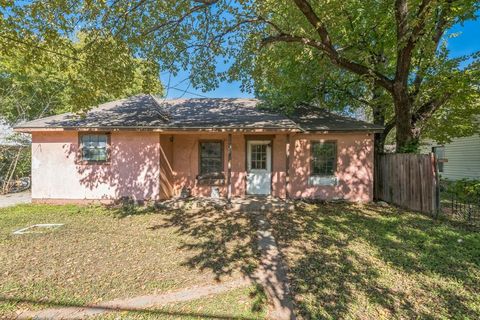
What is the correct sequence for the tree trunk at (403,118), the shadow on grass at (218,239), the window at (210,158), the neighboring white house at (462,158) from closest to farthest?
the shadow on grass at (218,239), the tree trunk at (403,118), the window at (210,158), the neighboring white house at (462,158)

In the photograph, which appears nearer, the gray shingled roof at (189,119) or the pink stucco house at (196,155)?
the gray shingled roof at (189,119)

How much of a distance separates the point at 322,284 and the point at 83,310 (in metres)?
3.31

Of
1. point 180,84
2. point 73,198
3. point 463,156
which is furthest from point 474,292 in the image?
point 463,156

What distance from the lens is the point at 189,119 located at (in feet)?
30.6

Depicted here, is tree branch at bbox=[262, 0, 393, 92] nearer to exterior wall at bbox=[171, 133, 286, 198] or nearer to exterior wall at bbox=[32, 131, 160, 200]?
exterior wall at bbox=[171, 133, 286, 198]

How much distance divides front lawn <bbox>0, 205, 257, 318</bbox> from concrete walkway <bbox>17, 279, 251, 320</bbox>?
0.42 ft

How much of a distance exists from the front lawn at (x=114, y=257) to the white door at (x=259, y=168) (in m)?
2.59

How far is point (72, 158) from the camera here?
902 centimetres

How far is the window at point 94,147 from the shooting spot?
8.99 m

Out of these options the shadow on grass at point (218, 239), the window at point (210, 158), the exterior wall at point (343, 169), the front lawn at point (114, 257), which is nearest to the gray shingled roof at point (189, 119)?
the exterior wall at point (343, 169)

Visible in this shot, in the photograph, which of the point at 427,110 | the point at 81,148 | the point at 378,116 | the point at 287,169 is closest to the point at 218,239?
the point at 287,169

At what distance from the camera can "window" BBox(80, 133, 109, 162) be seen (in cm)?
899

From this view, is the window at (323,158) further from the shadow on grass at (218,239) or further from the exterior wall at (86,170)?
the exterior wall at (86,170)

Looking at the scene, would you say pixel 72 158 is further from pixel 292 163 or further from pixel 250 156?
pixel 292 163
